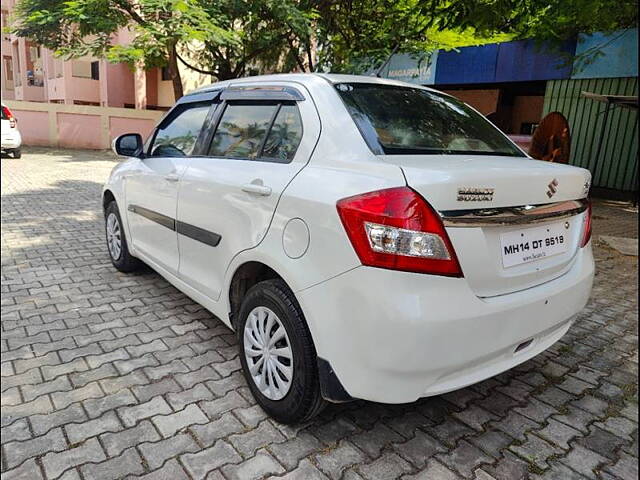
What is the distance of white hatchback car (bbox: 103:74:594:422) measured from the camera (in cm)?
179

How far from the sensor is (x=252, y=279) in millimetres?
2611

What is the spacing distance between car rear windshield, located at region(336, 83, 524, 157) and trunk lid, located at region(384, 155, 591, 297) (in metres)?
0.14

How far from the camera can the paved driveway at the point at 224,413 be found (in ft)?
6.78

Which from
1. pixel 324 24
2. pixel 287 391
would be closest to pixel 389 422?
pixel 287 391

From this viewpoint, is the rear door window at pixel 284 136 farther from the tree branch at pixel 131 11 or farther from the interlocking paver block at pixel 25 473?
the tree branch at pixel 131 11

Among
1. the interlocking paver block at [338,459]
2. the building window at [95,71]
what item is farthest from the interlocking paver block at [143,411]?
the building window at [95,71]

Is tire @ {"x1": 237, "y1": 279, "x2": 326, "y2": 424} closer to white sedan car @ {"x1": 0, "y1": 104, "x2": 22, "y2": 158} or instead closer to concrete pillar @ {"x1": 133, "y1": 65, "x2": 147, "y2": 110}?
white sedan car @ {"x1": 0, "y1": 104, "x2": 22, "y2": 158}

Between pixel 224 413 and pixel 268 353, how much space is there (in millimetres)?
399

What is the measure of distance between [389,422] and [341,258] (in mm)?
1012

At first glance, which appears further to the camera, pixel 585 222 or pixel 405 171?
pixel 585 222

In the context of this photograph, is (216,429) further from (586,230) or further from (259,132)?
(586,230)

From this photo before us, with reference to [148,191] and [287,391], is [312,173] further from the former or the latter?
[148,191]

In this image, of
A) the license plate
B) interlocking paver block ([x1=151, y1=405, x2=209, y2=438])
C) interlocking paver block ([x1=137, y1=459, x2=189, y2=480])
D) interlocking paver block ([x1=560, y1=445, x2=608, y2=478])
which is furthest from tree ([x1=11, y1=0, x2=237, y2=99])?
interlocking paver block ([x1=560, y1=445, x2=608, y2=478])

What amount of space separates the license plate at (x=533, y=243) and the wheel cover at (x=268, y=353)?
40.5 inches
